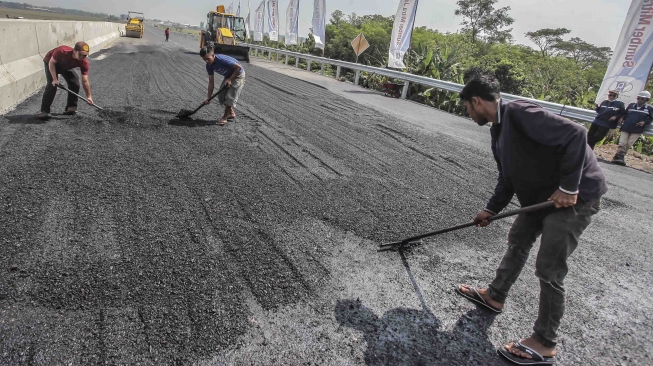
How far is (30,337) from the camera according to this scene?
210 cm

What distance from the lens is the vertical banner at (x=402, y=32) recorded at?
47.5ft

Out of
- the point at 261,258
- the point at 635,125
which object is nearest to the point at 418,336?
the point at 261,258

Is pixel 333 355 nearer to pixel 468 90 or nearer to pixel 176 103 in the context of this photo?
pixel 468 90

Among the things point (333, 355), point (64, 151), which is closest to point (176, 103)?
point (64, 151)

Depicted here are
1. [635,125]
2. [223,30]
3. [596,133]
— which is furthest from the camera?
[223,30]

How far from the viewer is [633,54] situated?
8.39m

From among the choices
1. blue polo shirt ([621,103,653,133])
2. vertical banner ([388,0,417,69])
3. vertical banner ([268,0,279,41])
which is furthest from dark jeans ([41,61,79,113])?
vertical banner ([268,0,279,41])

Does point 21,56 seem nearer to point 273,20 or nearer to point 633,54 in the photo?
point 633,54

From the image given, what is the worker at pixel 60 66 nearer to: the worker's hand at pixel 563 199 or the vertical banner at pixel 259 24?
the worker's hand at pixel 563 199

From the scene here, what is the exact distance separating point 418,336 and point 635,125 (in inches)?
323

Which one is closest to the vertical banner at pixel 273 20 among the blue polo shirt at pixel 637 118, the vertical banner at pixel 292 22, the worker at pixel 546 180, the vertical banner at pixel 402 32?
the vertical banner at pixel 292 22

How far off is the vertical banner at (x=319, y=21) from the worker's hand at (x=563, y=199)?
65.6 ft

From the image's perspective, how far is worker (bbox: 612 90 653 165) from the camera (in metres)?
7.65

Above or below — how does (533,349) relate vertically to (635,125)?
below
